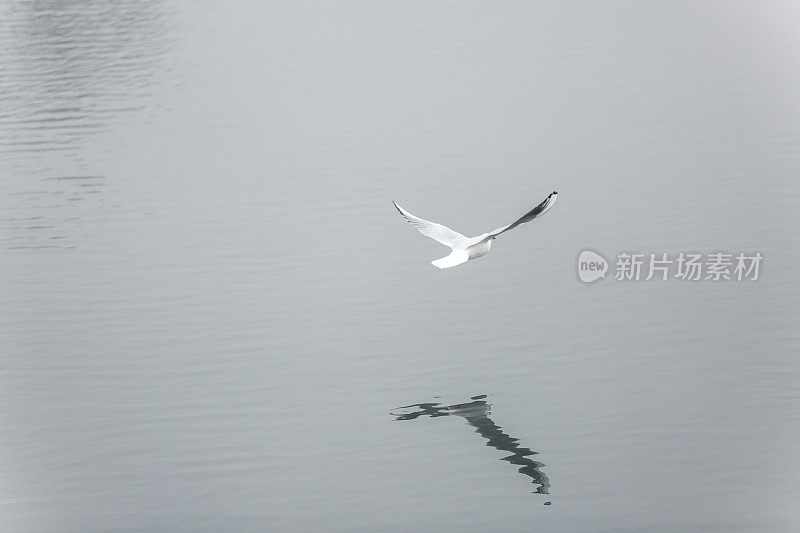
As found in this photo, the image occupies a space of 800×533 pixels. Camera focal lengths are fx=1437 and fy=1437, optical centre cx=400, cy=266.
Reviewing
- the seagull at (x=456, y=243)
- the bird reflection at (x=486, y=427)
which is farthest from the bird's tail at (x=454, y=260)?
the bird reflection at (x=486, y=427)

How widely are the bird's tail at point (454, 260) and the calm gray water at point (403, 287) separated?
11.3 feet

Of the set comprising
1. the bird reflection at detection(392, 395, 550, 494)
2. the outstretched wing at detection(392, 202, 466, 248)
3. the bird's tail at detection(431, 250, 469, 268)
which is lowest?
the bird reflection at detection(392, 395, 550, 494)

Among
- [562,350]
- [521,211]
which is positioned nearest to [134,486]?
[562,350]

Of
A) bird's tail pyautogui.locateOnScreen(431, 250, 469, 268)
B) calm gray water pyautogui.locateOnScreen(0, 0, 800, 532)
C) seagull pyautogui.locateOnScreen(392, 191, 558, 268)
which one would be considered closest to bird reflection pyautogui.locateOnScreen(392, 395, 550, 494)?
calm gray water pyautogui.locateOnScreen(0, 0, 800, 532)

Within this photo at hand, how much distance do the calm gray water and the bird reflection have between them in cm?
6

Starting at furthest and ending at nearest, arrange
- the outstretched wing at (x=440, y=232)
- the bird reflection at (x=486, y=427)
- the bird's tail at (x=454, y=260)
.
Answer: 1. the outstretched wing at (x=440, y=232)
2. the bird reflection at (x=486, y=427)
3. the bird's tail at (x=454, y=260)

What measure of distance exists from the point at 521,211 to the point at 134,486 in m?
16.9

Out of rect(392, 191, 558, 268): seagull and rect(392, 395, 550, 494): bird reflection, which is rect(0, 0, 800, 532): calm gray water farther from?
rect(392, 191, 558, 268): seagull

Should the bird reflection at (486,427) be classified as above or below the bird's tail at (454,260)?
below

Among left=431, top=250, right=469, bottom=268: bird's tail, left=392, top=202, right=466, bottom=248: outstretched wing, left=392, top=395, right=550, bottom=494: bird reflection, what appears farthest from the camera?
left=392, top=202, right=466, bottom=248: outstretched wing

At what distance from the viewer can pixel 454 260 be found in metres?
26.6

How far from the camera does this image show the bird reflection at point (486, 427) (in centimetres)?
2645

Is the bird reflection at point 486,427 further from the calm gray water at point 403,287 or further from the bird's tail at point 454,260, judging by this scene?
the bird's tail at point 454,260

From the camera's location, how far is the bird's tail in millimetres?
26234
